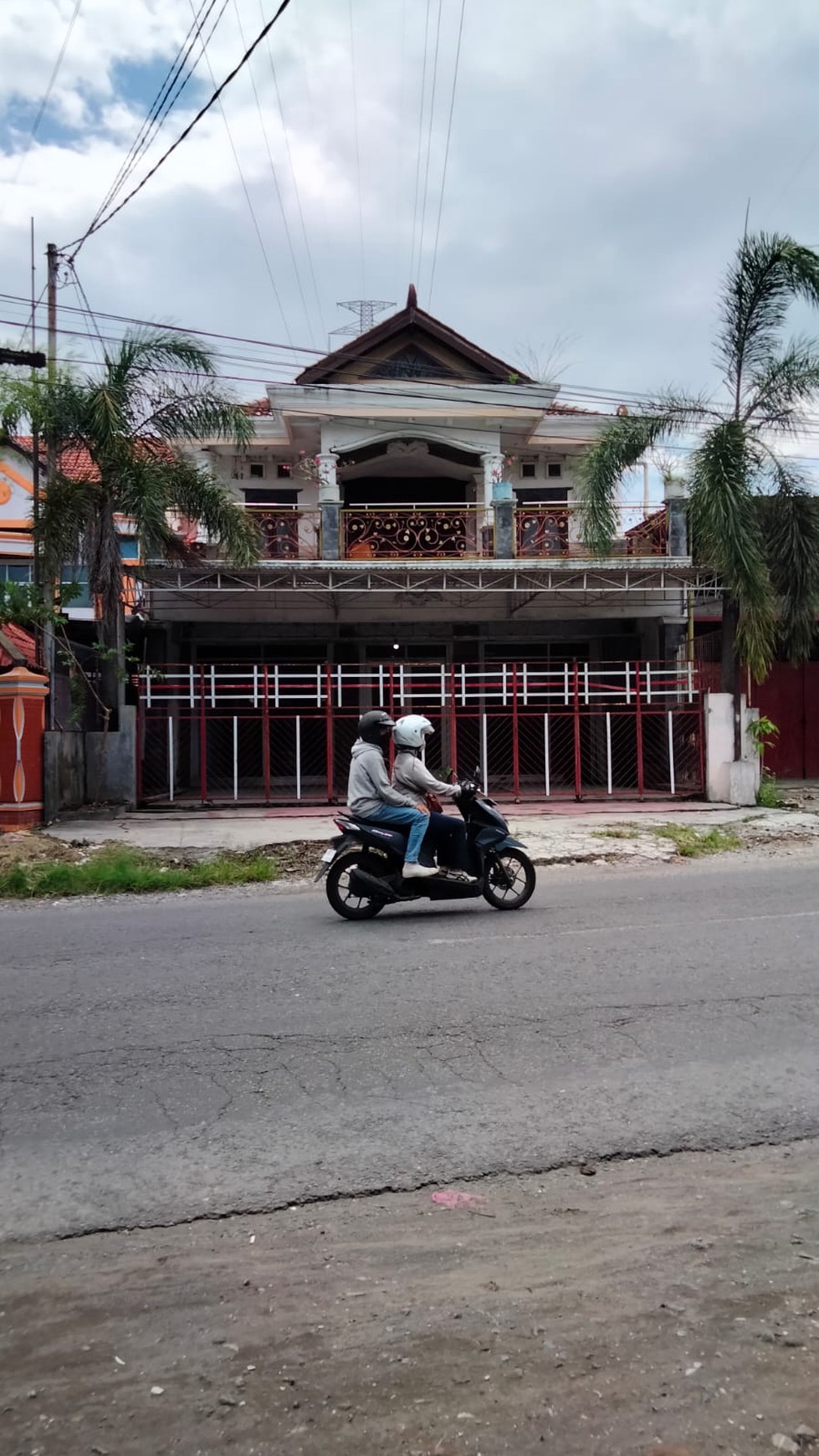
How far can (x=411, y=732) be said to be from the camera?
734cm

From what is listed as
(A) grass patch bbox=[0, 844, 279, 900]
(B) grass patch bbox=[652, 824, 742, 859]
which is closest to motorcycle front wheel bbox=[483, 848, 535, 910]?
(A) grass patch bbox=[0, 844, 279, 900]

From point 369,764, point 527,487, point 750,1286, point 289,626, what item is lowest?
point 750,1286

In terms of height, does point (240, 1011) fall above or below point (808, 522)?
below

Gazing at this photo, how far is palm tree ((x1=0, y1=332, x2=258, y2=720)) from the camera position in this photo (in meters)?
13.6

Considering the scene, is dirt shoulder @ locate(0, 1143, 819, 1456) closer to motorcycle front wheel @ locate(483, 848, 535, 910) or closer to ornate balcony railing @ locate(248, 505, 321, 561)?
motorcycle front wheel @ locate(483, 848, 535, 910)

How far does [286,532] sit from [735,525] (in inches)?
318

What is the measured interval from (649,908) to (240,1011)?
3.85 metres

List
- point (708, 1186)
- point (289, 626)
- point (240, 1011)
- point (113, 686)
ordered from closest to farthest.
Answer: point (708, 1186)
point (240, 1011)
point (113, 686)
point (289, 626)

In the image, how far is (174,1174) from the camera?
3.44 meters

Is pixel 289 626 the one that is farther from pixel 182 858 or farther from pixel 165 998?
pixel 165 998

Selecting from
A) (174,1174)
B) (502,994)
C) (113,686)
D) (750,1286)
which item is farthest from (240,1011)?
(113,686)

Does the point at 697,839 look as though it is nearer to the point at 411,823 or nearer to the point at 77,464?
the point at 411,823

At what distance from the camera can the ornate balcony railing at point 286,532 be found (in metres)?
17.8

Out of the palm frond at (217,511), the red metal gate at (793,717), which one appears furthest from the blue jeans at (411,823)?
the red metal gate at (793,717)
